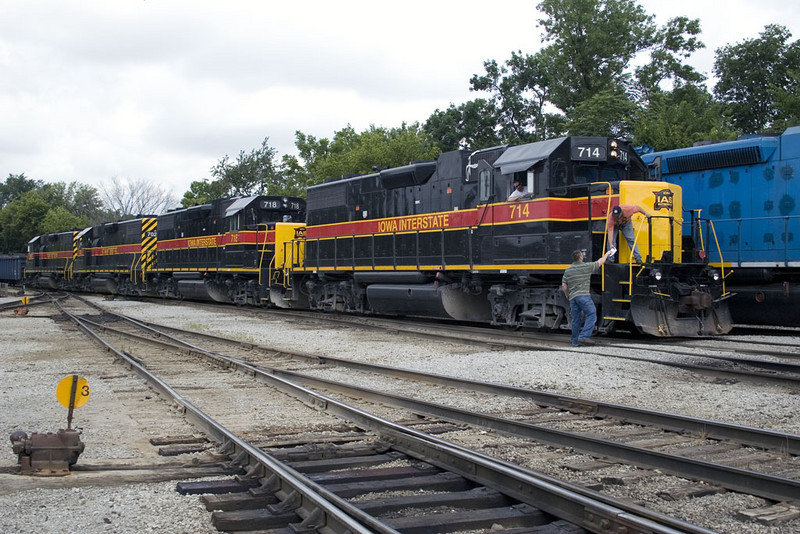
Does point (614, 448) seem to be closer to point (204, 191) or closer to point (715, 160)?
point (715, 160)

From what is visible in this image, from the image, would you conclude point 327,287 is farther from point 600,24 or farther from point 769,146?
point 600,24

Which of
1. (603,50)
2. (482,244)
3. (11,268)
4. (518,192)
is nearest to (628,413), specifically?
(518,192)

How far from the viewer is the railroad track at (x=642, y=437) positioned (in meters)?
4.24

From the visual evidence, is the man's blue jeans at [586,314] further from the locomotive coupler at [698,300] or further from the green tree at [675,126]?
the green tree at [675,126]

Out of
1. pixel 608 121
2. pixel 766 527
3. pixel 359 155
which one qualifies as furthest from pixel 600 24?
pixel 766 527

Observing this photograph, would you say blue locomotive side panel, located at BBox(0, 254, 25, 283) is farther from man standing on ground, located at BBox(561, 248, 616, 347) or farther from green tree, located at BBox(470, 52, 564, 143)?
man standing on ground, located at BBox(561, 248, 616, 347)

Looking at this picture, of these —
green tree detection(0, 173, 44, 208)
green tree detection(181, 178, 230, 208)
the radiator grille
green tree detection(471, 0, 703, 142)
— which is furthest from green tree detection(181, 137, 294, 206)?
green tree detection(0, 173, 44, 208)

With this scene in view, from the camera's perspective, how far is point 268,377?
28.2ft

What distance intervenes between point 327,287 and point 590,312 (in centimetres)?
977

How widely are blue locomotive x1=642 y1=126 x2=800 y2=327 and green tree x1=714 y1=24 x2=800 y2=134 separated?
26.5 meters

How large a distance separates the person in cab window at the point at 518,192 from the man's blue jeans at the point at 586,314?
7.93 ft

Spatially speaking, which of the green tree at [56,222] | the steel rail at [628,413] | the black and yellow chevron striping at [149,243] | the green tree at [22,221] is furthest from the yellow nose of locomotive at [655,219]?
the green tree at [22,221]

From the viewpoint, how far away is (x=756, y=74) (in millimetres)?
39938

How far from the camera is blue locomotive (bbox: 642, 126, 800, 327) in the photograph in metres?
12.9
